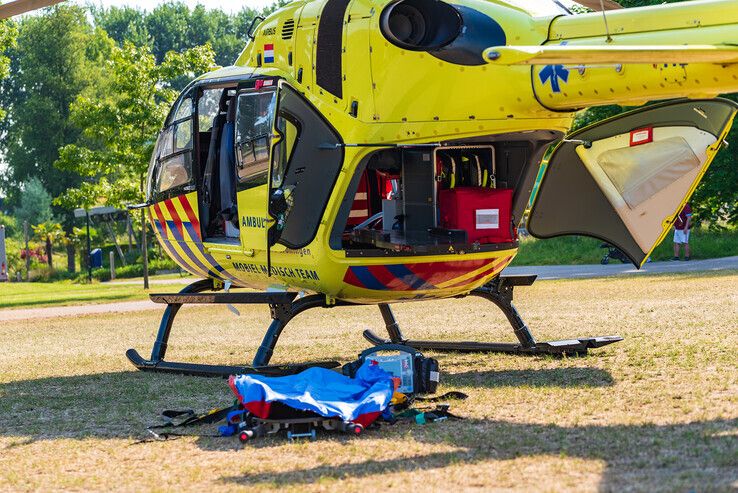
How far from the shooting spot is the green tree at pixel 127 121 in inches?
1107

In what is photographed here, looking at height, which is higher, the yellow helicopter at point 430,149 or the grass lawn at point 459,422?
the yellow helicopter at point 430,149

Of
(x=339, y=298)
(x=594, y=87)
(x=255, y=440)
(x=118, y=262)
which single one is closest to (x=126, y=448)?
(x=255, y=440)

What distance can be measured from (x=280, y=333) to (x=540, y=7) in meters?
4.15

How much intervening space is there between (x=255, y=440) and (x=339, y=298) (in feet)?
9.23

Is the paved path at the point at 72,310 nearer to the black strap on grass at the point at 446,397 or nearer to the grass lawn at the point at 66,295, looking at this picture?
the grass lawn at the point at 66,295

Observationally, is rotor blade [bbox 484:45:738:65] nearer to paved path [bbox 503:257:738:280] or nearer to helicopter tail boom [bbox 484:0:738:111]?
helicopter tail boom [bbox 484:0:738:111]

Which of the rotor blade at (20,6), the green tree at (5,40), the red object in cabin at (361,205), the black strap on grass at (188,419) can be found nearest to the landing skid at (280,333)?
the red object in cabin at (361,205)

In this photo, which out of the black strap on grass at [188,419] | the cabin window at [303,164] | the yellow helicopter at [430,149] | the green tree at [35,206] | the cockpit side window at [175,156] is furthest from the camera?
the green tree at [35,206]

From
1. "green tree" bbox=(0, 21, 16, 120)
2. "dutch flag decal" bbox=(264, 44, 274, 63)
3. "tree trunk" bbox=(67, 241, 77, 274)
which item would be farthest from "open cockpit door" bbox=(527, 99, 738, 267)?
"tree trunk" bbox=(67, 241, 77, 274)

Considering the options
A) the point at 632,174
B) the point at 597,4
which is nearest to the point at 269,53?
the point at 597,4

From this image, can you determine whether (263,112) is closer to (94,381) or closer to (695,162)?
(94,381)

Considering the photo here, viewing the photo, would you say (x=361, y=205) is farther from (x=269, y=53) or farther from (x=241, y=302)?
(x=269, y=53)

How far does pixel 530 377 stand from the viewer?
33.1ft

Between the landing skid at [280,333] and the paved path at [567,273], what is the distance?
33.7 ft
